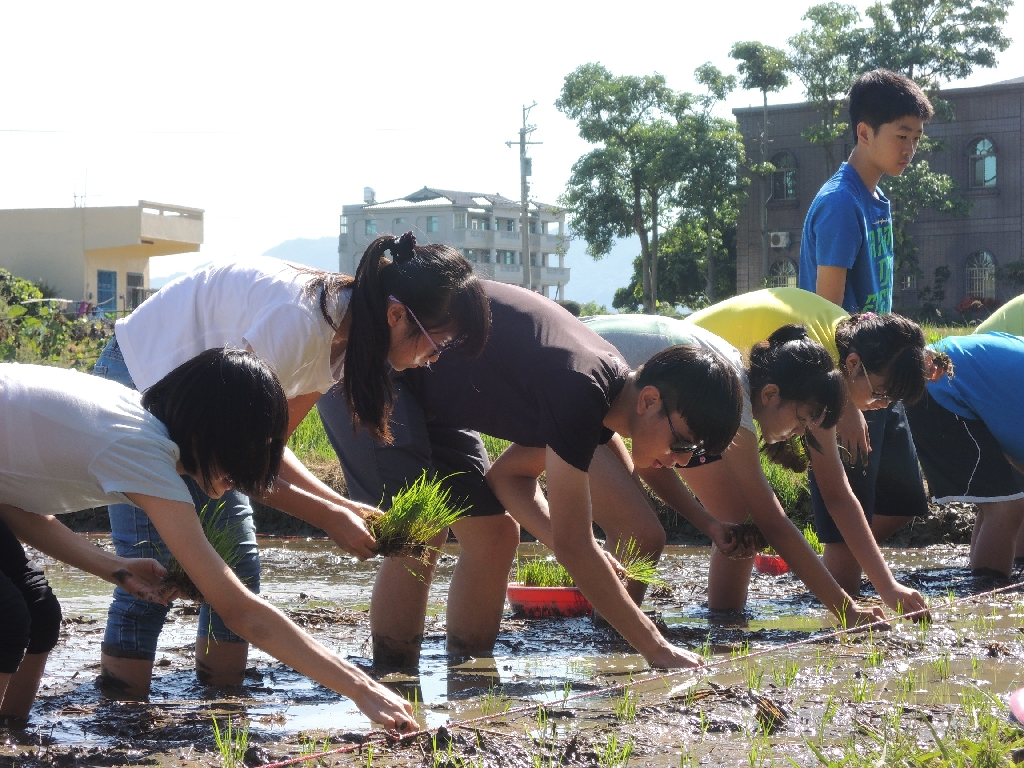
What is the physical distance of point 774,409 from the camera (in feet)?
12.9

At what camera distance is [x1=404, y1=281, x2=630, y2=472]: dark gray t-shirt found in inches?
124

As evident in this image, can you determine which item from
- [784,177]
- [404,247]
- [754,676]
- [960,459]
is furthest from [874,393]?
[784,177]

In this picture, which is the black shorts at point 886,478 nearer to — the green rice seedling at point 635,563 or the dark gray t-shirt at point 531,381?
the green rice seedling at point 635,563

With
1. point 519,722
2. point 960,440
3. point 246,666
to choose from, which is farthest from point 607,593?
point 960,440

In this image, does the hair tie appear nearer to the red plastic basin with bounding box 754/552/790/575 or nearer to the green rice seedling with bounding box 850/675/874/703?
the green rice seedling with bounding box 850/675/874/703

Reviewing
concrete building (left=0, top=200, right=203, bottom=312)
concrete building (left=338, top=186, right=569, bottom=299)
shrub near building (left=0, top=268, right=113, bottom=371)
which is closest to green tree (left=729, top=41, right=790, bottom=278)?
concrete building (left=0, top=200, right=203, bottom=312)

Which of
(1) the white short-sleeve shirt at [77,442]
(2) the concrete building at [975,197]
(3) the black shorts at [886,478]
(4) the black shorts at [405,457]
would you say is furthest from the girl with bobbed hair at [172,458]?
(2) the concrete building at [975,197]

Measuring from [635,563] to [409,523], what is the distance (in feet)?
3.10

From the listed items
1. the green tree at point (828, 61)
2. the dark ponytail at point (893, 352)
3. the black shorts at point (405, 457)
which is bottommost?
the black shorts at point (405, 457)

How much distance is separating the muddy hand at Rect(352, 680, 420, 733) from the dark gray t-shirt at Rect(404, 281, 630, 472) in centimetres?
86

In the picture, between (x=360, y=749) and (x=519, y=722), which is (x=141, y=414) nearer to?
(x=360, y=749)

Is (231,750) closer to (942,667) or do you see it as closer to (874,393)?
(942,667)

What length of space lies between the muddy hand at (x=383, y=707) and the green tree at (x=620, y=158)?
38474 mm

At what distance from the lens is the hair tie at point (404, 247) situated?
10.2 feet
